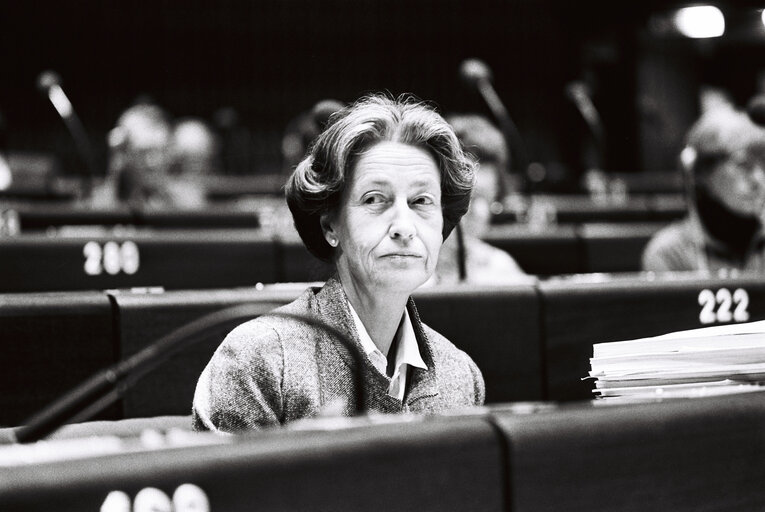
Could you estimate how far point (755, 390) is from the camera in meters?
1.14

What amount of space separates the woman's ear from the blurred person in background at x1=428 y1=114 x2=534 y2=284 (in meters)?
1.08

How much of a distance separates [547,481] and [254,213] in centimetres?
368

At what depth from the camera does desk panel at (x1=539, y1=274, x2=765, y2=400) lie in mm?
2223

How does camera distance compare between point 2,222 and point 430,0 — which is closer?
point 2,222

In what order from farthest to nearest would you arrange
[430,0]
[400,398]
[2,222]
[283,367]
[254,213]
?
[430,0] → [254,213] → [2,222] → [400,398] → [283,367]

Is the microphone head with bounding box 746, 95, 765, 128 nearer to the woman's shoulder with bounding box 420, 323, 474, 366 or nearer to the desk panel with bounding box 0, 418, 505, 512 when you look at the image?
the woman's shoulder with bounding box 420, 323, 474, 366

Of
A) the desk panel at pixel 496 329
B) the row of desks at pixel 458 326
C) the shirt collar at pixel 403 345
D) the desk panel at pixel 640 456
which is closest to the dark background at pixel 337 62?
the row of desks at pixel 458 326

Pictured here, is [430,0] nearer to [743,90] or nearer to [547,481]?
[743,90]

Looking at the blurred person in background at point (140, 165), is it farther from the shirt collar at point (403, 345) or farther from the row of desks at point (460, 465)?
the row of desks at point (460, 465)

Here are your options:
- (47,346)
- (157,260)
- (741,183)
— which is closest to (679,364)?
(47,346)

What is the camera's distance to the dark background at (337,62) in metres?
9.34

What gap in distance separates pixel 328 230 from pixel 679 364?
2.11 feet

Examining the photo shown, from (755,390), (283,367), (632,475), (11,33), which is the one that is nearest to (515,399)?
(283,367)

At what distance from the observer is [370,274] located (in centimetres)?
160
